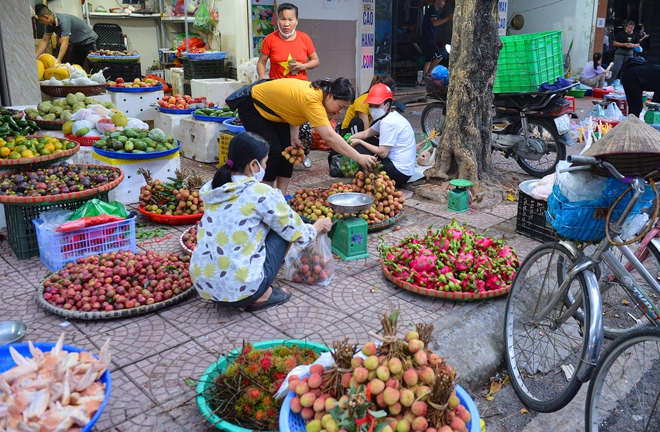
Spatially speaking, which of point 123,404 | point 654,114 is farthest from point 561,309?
point 654,114

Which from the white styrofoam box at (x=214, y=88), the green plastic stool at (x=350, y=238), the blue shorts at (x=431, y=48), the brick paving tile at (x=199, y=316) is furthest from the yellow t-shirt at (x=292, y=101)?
the blue shorts at (x=431, y=48)

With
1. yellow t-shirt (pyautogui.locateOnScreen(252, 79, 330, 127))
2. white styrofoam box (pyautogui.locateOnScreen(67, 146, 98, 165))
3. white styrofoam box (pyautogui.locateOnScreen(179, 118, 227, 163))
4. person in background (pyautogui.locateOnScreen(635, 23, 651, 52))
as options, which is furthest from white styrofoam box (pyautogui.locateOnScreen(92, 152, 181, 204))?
person in background (pyautogui.locateOnScreen(635, 23, 651, 52))

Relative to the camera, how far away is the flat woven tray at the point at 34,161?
4.76m

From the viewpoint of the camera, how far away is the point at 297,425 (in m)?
2.28

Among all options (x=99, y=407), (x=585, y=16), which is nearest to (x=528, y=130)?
(x=99, y=407)

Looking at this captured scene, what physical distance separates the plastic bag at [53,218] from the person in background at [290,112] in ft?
5.78

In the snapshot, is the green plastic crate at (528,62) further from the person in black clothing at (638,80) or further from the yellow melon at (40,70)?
the yellow melon at (40,70)

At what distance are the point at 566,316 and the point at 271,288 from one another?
6.03 feet

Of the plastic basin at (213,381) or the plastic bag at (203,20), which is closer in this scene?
the plastic basin at (213,381)

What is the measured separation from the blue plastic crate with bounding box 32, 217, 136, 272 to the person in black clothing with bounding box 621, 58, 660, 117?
25.7 feet

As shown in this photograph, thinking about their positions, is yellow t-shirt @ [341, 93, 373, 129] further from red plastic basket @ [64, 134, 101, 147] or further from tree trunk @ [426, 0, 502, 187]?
red plastic basket @ [64, 134, 101, 147]

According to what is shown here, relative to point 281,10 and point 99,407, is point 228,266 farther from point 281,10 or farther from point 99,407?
point 281,10

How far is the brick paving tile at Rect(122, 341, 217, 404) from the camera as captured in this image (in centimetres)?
297

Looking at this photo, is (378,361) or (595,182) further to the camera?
(595,182)
